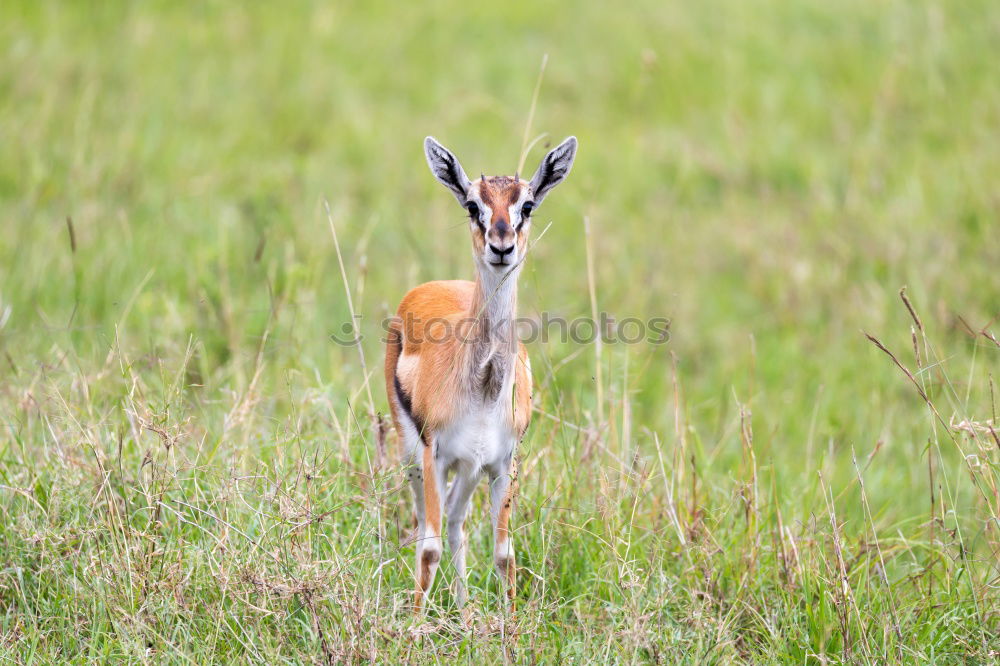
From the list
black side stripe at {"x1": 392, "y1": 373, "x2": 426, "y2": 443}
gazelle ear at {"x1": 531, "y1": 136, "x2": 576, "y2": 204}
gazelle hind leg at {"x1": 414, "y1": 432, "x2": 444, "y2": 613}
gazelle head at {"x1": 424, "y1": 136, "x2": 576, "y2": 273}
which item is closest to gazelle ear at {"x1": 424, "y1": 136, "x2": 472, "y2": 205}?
gazelle head at {"x1": 424, "y1": 136, "x2": 576, "y2": 273}

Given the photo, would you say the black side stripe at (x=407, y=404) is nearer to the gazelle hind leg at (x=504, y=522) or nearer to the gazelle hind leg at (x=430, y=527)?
the gazelle hind leg at (x=430, y=527)

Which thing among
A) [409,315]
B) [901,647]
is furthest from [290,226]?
[901,647]

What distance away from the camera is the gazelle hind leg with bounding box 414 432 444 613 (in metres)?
3.94

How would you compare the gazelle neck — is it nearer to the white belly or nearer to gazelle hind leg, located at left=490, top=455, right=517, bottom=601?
the white belly

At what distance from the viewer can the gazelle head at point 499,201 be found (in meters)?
3.79

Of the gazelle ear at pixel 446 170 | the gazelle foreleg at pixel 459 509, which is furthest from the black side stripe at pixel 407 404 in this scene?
the gazelle ear at pixel 446 170

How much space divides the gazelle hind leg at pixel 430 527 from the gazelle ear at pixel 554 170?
1.07 meters

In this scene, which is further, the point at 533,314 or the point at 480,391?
the point at 533,314

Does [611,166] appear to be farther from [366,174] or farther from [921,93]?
[921,93]

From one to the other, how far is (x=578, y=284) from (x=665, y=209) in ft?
4.59

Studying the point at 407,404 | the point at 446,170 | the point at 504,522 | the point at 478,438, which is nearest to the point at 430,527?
the point at 504,522

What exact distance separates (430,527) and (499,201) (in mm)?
1224

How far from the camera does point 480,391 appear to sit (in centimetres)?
395

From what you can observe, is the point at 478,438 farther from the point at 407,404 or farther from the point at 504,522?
the point at 407,404
